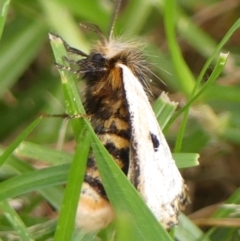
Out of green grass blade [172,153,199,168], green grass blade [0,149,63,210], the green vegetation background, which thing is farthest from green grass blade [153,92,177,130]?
green grass blade [0,149,63,210]

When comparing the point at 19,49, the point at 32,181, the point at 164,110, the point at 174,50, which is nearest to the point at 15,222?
the point at 32,181

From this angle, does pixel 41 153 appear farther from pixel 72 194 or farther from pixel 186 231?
pixel 186 231

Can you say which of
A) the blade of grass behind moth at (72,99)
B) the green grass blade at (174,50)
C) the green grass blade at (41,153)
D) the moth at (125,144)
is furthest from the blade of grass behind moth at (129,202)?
the green grass blade at (174,50)

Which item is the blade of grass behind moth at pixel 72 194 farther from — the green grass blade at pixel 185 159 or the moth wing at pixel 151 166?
the green grass blade at pixel 185 159

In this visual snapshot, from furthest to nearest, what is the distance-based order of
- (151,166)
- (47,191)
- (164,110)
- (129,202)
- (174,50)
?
(174,50) < (164,110) < (47,191) < (151,166) < (129,202)

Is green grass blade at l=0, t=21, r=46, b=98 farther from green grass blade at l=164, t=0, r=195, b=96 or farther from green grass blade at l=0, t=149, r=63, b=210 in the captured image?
green grass blade at l=0, t=149, r=63, b=210

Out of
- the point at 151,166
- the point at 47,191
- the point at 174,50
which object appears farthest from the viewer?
the point at 174,50
